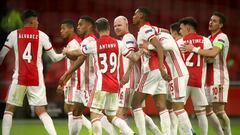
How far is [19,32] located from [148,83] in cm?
207

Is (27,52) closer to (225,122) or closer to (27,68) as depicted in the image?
(27,68)

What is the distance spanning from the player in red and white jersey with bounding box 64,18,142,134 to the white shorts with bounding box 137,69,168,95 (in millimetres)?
549

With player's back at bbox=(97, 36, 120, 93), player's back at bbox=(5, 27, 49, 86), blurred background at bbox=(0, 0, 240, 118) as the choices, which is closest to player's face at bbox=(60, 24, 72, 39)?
player's back at bbox=(5, 27, 49, 86)

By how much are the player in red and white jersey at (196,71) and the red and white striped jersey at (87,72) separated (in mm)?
1600

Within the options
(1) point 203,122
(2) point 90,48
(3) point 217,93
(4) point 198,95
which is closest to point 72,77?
(2) point 90,48

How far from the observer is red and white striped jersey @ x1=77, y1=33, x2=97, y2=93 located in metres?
10.1

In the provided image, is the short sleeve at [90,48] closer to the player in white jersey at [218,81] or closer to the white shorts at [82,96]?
the white shorts at [82,96]

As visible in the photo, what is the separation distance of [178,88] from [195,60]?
88 cm

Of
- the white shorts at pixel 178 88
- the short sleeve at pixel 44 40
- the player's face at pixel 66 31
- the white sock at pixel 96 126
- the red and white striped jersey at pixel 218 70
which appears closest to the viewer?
the white sock at pixel 96 126

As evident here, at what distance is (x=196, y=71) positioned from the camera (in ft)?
36.3

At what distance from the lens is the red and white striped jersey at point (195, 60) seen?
1102cm

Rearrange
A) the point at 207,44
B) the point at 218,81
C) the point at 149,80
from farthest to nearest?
the point at 218,81 → the point at 207,44 → the point at 149,80

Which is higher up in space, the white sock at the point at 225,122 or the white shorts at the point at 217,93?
the white shorts at the point at 217,93

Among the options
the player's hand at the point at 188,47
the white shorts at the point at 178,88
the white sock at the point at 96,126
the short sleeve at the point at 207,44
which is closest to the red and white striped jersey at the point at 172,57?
the white shorts at the point at 178,88
